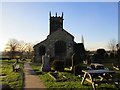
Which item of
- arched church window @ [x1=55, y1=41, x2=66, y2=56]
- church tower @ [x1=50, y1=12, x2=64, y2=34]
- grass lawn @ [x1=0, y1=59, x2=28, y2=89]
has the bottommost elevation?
grass lawn @ [x1=0, y1=59, x2=28, y2=89]

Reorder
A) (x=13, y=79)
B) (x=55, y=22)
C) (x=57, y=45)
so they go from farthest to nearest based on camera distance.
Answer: (x=55, y=22)
(x=57, y=45)
(x=13, y=79)

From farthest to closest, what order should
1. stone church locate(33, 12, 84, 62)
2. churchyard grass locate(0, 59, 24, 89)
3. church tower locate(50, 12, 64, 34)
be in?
1. church tower locate(50, 12, 64, 34)
2. stone church locate(33, 12, 84, 62)
3. churchyard grass locate(0, 59, 24, 89)

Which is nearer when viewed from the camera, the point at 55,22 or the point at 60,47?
the point at 60,47

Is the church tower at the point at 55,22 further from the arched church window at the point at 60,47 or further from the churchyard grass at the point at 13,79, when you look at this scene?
the churchyard grass at the point at 13,79

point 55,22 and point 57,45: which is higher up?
point 55,22

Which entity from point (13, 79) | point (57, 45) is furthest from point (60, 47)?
point (13, 79)

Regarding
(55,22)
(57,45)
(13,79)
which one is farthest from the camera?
(55,22)

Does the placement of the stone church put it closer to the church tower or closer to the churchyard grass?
the church tower

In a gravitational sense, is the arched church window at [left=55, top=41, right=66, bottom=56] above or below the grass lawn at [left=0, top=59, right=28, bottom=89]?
above

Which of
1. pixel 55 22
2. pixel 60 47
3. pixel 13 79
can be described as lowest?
pixel 13 79

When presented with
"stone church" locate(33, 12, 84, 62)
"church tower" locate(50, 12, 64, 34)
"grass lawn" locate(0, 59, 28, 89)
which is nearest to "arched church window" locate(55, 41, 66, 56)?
"stone church" locate(33, 12, 84, 62)

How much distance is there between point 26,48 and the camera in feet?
198

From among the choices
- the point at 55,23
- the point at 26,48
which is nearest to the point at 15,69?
the point at 55,23

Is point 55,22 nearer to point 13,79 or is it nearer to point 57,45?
point 57,45
